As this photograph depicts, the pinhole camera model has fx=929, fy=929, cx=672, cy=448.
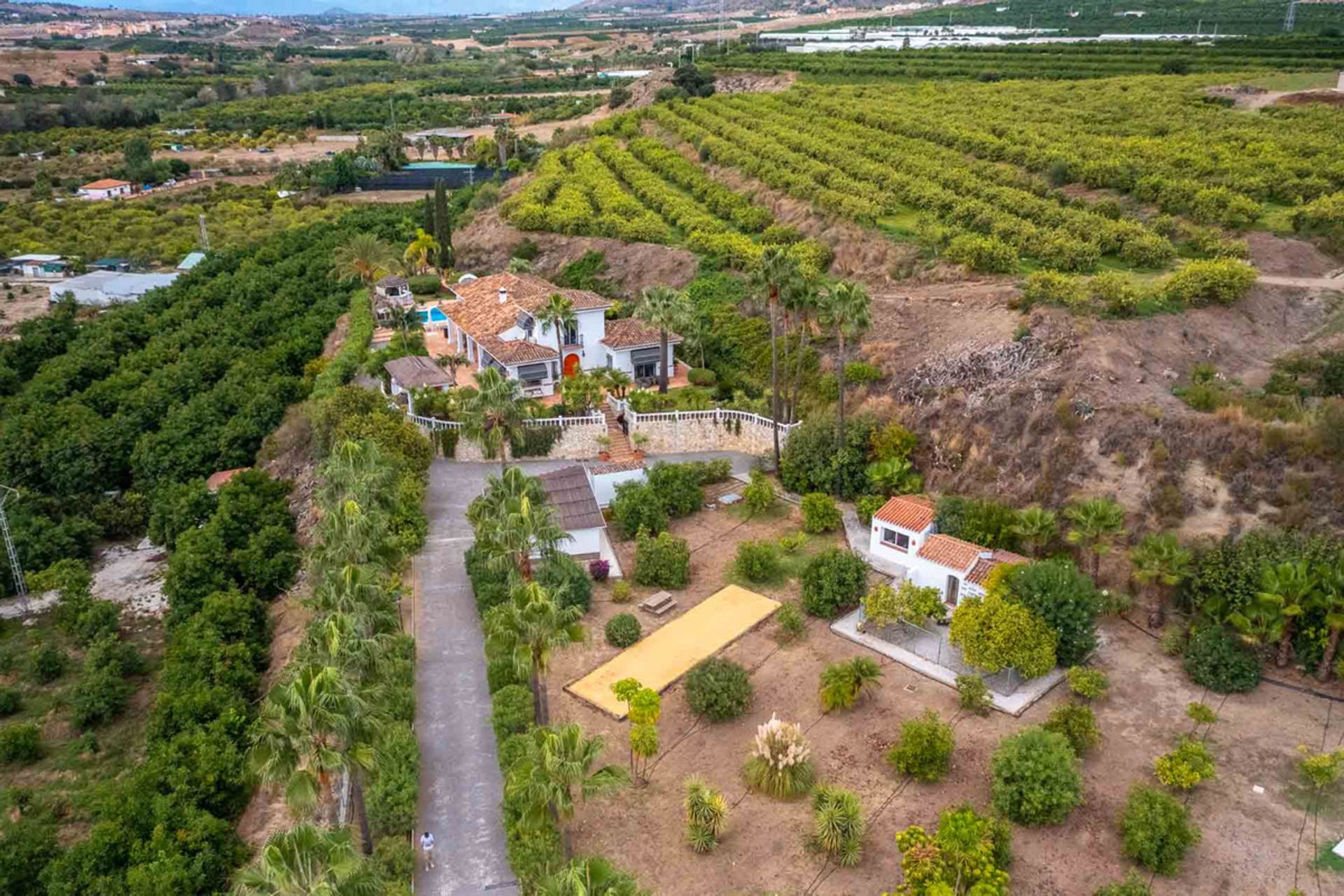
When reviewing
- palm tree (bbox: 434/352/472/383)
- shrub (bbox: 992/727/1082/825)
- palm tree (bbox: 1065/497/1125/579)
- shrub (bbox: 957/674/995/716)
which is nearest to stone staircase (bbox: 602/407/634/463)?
palm tree (bbox: 434/352/472/383)

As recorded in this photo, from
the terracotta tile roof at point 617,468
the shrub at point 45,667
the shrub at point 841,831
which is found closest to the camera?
the shrub at point 841,831

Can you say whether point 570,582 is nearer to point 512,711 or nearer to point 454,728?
point 512,711

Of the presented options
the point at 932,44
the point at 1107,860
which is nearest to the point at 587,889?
the point at 1107,860

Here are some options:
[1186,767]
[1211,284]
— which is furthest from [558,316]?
[1186,767]

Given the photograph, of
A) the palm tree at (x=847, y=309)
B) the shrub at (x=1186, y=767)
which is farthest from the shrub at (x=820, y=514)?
the shrub at (x=1186, y=767)

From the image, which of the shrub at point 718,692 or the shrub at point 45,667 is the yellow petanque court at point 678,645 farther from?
the shrub at point 45,667

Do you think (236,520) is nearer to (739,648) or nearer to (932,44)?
(739,648)

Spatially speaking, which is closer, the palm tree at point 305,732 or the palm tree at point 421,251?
the palm tree at point 305,732
